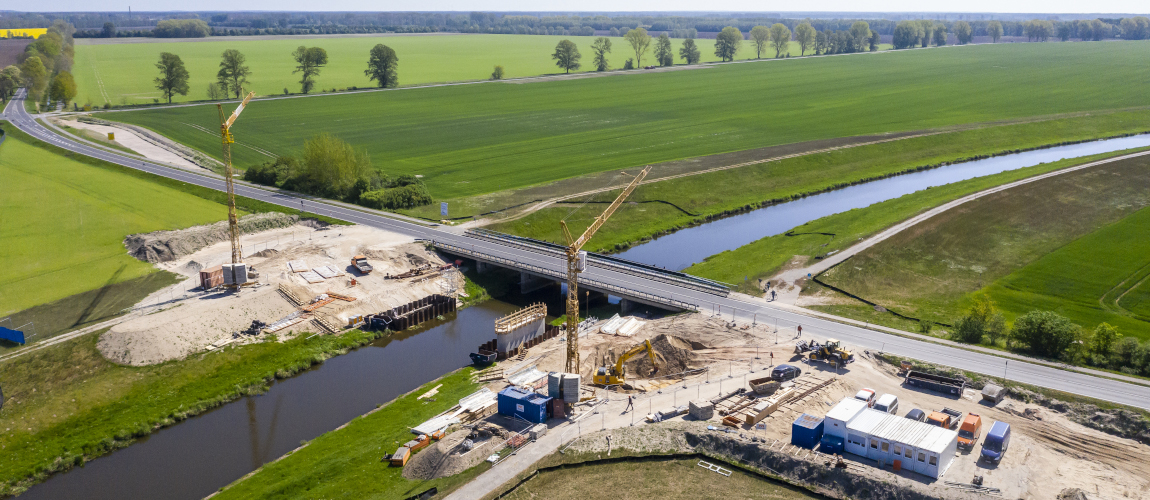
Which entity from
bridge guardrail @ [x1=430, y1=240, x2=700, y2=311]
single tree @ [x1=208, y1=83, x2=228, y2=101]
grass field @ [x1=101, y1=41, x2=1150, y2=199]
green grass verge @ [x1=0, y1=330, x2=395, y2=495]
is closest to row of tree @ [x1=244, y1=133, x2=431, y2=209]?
grass field @ [x1=101, y1=41, x2=1150, y2=199]

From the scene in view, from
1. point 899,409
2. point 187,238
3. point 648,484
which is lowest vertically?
point 648,484

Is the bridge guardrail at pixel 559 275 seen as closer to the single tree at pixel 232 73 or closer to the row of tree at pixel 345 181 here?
the row of tree at pixel 345 181

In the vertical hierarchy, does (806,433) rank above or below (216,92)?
below

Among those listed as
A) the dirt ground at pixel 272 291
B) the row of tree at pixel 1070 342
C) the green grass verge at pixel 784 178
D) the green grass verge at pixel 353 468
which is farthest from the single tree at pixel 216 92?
the row of tree at pixel 1070 342

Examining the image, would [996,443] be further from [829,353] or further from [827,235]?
[827,235]

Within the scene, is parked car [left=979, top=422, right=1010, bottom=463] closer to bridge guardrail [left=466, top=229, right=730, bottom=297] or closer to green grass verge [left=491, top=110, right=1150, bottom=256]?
bridge guardrail [left=466, top=229, right=730, bottom=297]

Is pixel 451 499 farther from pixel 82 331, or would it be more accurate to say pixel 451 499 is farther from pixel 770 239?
pixel 770 239

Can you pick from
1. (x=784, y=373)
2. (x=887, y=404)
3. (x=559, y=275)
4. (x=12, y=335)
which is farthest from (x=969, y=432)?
(x=12, y=335)
